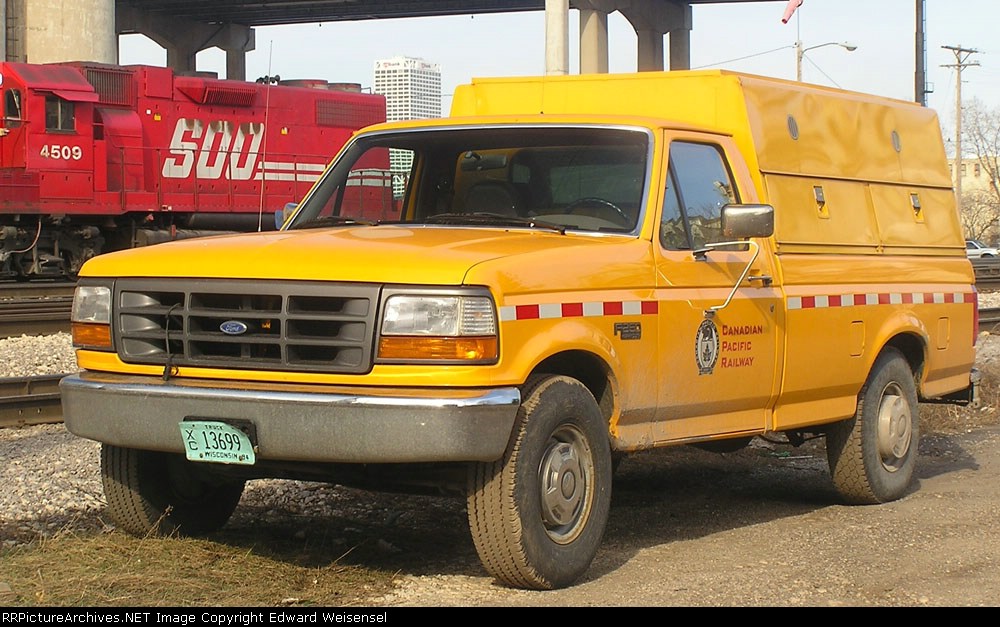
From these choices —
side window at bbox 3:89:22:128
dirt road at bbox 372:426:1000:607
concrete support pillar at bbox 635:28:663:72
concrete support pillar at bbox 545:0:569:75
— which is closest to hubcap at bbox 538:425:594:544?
dirt road at bbox 372:426:1000:607

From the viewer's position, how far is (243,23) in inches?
2062

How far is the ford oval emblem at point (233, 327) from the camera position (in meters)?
5.00

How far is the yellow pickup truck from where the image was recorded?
4.77 meters

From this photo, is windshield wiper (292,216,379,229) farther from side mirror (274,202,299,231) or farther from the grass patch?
the grass patch

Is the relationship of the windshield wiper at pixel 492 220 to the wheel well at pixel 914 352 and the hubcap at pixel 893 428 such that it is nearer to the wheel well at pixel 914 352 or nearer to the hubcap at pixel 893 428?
the hubcap at pixel 893 428

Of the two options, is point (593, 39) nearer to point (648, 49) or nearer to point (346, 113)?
point (648, 49)

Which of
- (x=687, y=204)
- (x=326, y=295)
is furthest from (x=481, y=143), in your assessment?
(x=326, y=295)

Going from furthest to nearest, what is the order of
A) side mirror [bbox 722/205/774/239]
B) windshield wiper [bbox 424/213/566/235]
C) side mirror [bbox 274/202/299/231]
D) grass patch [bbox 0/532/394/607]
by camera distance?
side mirror [bbox 274/202/299/231], side mirror [bbox 722/205/774/239], windshield wiper [bbox 424/213/566/235], grass patch [bbox 0/532/394/607]

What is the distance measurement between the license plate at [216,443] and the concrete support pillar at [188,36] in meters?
46.1

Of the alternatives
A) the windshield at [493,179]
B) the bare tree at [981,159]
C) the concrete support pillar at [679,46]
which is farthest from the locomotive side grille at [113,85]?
the bare tree at [981,159]

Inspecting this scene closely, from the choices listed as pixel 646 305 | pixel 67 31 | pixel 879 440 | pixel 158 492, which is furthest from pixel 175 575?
pixel 67 31

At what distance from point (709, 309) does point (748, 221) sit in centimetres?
44

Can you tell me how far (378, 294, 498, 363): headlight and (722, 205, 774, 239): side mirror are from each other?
1626mm
